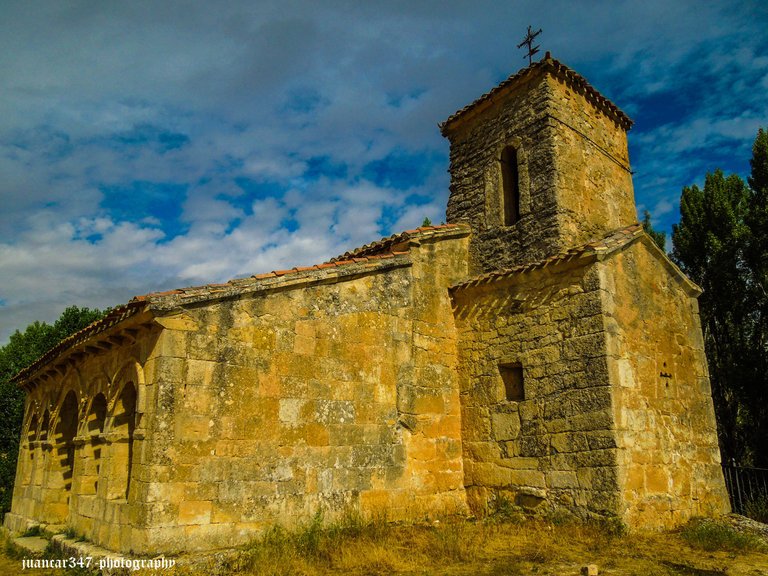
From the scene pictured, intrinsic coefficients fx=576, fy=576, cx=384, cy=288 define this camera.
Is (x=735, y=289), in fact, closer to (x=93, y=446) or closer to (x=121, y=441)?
(x=121, y=441)

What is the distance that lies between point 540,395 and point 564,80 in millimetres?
6236

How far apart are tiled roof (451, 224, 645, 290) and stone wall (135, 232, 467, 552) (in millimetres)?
1006

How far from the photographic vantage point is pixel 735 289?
15484 mm

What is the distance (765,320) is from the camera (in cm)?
1501

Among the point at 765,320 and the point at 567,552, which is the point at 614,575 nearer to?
the point at 567,552

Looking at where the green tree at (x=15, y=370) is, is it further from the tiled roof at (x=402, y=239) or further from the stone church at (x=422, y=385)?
the tiled roof at (x=402, y=239)

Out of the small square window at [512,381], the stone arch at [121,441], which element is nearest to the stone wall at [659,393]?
the small square window at [512,381]

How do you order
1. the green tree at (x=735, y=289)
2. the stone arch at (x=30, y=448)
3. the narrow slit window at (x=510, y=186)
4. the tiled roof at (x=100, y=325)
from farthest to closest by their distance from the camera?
the green tree at (x=735, y=289) < the stone arch at (x=30, y=448) < the narrow slit window at (x=510, y=186) < the tiled roof at (x=100, y=325)

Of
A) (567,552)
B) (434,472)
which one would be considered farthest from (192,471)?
(567,552)

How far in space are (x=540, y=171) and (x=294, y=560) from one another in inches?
299

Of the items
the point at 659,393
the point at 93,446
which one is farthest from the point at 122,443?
the point at 659,393

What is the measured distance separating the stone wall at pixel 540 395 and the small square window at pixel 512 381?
0.08 metres

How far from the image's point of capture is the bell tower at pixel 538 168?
10.3 metres

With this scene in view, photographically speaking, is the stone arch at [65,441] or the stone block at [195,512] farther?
the stone arch at [65,441]
